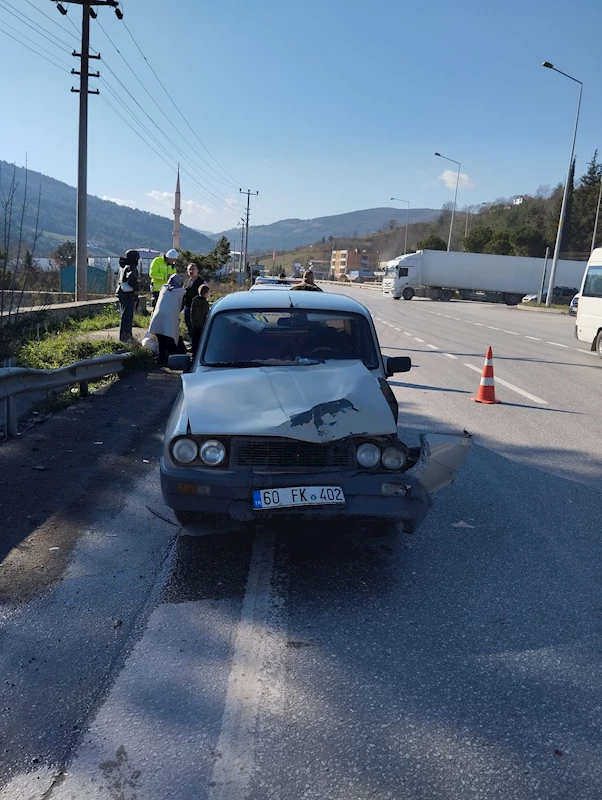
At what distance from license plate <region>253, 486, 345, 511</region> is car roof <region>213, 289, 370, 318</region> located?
7.47 feet

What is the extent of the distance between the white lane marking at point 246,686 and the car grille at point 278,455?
2.23 feet

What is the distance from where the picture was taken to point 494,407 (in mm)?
10234

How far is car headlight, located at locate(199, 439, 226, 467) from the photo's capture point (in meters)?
4.29

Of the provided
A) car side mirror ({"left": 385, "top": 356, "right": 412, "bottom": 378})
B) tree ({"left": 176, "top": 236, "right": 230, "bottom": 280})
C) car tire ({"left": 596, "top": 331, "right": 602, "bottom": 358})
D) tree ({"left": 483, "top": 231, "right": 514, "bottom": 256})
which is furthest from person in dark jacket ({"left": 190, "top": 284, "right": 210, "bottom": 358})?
tree ({"left": 483, "top": 231, "right": 514, "bottom": 256})

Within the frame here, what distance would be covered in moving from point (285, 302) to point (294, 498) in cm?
250

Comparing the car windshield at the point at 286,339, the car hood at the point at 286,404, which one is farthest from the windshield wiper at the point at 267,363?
the car hood at the point at 286,404

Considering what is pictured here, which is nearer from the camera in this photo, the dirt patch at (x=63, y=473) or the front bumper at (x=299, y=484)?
the front bumper at (x=299, y=484)

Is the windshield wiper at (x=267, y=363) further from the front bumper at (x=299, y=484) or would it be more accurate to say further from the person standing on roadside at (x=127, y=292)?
the person standing on roadside at (x=127, y=292)

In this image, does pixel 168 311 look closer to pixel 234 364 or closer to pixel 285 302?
pixel 285 302

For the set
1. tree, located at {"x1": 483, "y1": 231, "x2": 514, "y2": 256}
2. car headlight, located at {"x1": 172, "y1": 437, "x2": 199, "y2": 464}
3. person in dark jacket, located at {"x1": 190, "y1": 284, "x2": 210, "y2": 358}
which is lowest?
car headlight, located at {"x1": 172, "y1": 437, "x2": 199, "y2": 464}

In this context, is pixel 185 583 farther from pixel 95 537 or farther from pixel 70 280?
pixel 70 280

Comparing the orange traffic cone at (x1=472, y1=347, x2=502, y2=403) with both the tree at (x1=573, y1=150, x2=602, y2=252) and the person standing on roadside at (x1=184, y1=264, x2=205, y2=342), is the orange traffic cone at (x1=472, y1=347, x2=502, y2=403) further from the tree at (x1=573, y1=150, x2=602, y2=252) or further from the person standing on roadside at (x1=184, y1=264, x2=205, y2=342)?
the tree at (x1=573, y1=150, x2=602, y2=252)

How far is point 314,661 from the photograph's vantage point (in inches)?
134

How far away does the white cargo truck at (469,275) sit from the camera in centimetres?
6062
